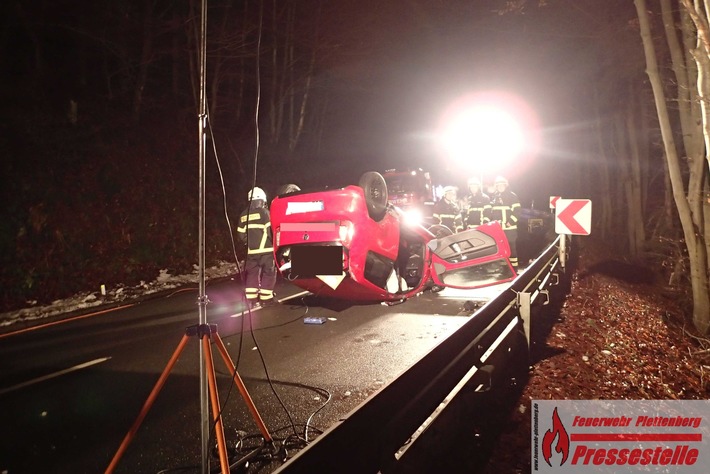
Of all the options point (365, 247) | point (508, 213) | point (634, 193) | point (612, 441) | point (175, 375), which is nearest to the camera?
point (612, 441)

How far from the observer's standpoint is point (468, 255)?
8.04m

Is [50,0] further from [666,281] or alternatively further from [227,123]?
[666,281]

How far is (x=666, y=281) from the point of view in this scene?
39.2ft

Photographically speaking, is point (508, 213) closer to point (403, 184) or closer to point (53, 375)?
point (403, 184)

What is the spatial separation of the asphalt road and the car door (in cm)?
48

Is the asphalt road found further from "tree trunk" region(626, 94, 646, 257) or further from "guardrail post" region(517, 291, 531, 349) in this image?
"tree trunk" region(626, 94, 646, 257)

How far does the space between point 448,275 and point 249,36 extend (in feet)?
41.8

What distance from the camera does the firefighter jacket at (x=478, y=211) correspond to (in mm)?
11711

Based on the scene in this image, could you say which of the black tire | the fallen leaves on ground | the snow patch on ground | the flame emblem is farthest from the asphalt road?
the black tire

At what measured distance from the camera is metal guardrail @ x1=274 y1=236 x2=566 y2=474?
2.04m

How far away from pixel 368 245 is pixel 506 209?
5789 millimetres

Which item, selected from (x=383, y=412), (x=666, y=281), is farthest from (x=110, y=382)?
(x=666, y=281)

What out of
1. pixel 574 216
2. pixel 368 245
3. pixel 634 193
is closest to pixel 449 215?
pixel 574 216

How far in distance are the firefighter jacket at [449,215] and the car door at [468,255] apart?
16.5ft
